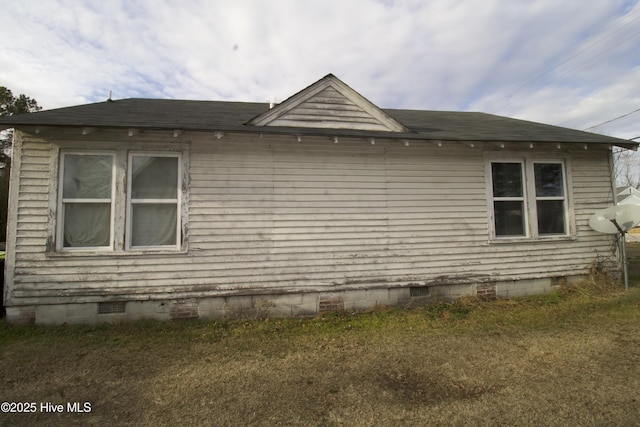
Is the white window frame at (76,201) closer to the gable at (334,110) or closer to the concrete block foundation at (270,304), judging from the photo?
the concrete block foundation at (270,304)

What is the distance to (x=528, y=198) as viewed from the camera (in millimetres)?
6695

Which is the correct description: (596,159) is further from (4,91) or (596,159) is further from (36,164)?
(4,91)

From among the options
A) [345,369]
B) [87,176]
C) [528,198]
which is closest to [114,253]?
[87,176]

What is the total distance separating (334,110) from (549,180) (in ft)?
15.7

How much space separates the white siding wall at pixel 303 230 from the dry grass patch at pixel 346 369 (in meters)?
0.71

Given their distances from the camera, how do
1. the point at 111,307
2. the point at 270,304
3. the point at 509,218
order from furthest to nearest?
1. the point at 509,218
2. the point at 270,304
3. the point at 111,307

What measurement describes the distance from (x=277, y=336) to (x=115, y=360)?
2.09 meters

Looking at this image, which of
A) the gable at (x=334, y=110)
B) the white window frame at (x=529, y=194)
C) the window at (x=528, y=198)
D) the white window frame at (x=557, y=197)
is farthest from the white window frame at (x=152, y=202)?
the white window frame at (x=557, y=197)

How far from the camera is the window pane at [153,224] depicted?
215 inches

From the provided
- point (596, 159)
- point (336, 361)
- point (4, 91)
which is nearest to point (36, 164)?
point (336, 361)

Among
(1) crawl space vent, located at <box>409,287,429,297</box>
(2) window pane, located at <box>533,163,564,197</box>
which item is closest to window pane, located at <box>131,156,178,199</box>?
(1) crawl space vent, located at <box>409,287,429,297</box>

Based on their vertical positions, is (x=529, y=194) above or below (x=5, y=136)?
below

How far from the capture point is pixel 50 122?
4859 mm

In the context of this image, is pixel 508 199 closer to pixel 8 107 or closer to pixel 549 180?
pixel 549 180
